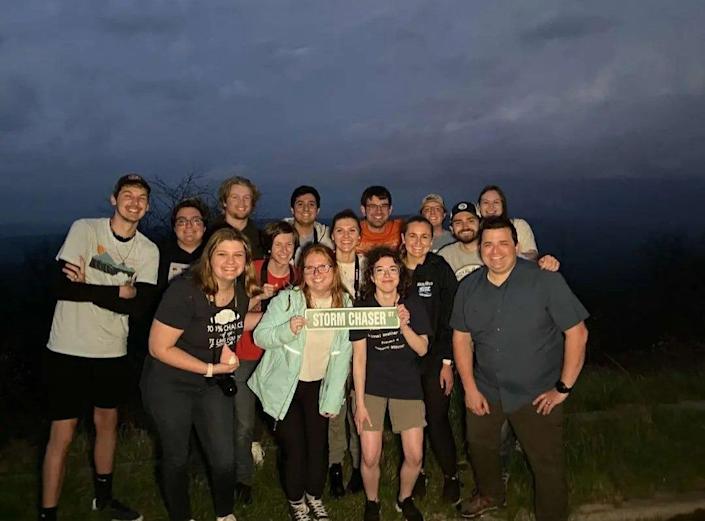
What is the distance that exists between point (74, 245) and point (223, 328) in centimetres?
125

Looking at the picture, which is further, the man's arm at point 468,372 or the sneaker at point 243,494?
the sneaker at point 243,494

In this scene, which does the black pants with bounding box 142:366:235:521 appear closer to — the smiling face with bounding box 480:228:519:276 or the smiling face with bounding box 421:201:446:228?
the smiling face with bounding box 480:228:519:276

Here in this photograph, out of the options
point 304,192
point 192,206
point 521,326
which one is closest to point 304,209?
point 304,192

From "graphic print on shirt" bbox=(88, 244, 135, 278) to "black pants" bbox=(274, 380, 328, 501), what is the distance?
1.52 m

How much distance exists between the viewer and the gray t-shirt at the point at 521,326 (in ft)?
13.2

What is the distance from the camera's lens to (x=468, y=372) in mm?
4344

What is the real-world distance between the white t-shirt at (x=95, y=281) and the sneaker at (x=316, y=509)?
175 cm

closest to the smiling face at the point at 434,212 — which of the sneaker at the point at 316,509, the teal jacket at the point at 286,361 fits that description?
the teal jacket at the point at 286,361

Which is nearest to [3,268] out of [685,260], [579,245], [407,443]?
[407,443]

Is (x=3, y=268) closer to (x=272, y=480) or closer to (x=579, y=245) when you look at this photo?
(x=272, y=480)

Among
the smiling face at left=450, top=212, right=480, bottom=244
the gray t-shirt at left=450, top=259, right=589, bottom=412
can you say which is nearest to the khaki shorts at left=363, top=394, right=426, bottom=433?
the gray t-shirt at left=450, top=259, right=589, bottom=412

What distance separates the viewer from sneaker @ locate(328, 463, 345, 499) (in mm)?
4863

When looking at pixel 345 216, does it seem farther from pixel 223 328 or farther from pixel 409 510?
pixel 409 510

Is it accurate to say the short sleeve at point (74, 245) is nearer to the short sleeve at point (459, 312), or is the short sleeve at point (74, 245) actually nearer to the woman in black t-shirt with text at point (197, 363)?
the woman in black t-shirt with text at point (197, 363)
